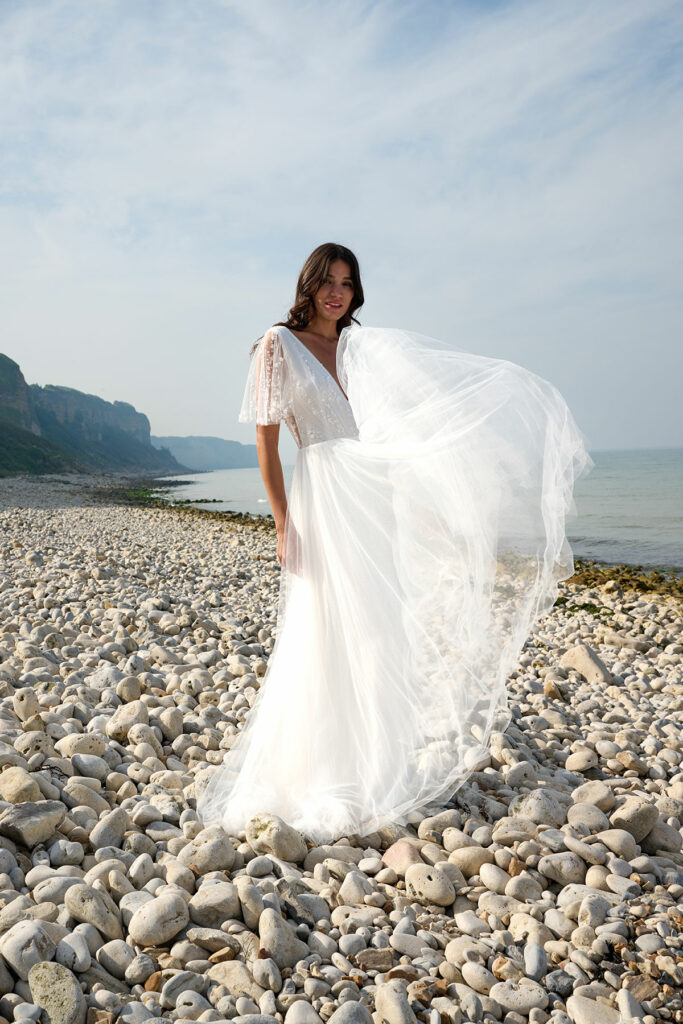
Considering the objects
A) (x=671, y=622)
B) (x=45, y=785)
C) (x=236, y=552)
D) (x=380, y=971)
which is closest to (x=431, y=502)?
(x=380, y=971)

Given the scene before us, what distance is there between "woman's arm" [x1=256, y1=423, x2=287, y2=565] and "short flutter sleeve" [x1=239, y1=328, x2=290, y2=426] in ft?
0.18

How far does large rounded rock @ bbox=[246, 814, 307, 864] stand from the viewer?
110 inches

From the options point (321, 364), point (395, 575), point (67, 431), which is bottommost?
point (395, 575)

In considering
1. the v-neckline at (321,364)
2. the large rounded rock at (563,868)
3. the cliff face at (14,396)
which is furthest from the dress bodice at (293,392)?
the cliff face at (14,396)

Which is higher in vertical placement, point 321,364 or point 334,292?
point 334,292

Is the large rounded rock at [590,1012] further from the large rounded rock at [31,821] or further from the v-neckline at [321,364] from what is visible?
the v-neckline at [321,364]

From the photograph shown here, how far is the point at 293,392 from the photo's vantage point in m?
3.20

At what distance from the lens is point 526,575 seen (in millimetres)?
3066

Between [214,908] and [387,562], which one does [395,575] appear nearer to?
[387,562]

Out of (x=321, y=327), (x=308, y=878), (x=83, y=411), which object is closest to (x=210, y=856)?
(x=308, y=878)

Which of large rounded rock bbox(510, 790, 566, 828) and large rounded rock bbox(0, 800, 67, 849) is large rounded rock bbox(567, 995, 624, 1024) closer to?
large rounded rock bbox(510, 790, 566, 828)

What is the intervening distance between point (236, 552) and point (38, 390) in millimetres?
122589

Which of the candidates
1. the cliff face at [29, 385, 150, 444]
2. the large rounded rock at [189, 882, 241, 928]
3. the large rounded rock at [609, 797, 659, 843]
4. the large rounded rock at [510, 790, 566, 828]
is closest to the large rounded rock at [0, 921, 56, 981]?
the large rounded rock at [189, 882, 241, 928]

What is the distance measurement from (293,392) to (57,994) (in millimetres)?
2308
